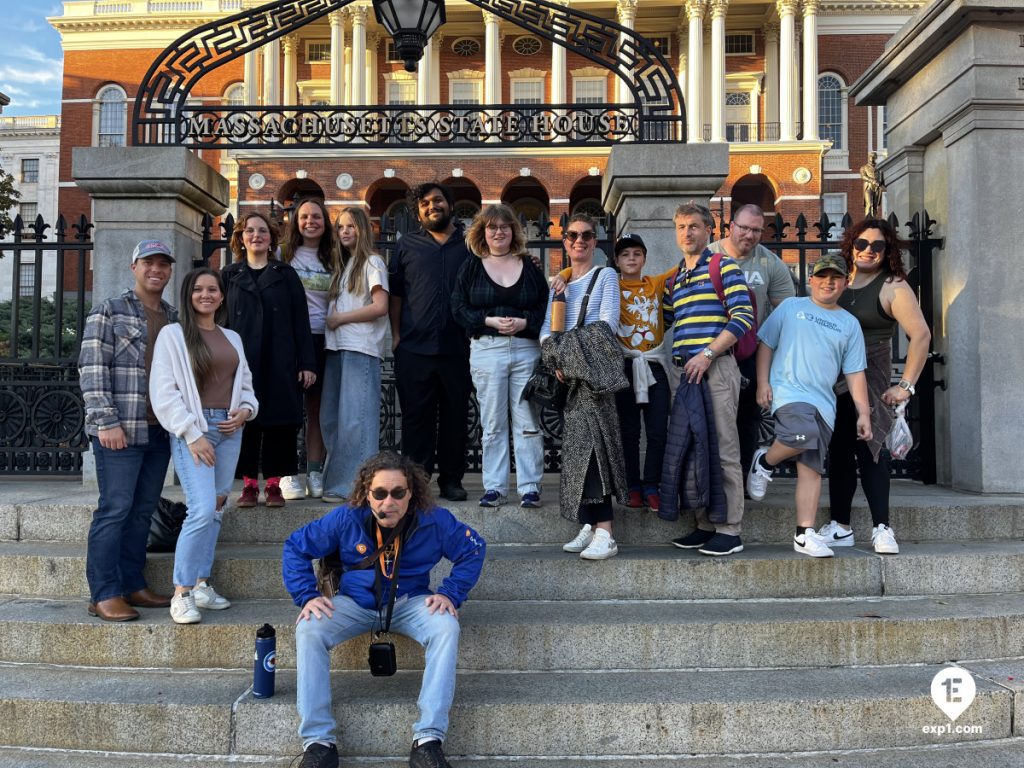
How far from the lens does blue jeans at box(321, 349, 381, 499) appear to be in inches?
209

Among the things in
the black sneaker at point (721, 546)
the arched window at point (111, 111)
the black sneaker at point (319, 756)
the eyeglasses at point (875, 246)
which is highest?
the arched window at point (111, 111)

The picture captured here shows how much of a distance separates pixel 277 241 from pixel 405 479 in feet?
8.21

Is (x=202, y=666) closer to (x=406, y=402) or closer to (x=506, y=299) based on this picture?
(x=406, y=402)

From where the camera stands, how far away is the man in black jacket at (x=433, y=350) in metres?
5.26

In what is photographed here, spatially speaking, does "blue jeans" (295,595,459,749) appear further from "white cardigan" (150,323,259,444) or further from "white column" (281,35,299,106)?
"white column" (281,35,299,106)

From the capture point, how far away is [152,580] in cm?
458

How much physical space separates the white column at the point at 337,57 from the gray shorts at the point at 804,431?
4123cm

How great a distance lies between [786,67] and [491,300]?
41241mm

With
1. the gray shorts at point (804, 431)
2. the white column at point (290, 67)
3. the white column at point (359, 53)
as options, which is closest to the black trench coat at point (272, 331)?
the gray shorts at point (804, 431)

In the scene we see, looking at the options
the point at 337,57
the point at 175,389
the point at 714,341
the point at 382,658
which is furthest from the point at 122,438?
the point at 337,57

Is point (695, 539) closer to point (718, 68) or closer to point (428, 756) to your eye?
point (428, 756)

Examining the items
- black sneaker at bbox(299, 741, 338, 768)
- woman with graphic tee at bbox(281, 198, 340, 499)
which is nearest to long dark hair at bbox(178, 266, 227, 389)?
woman with graphic tee at bbox(281, 198, 340, 499)

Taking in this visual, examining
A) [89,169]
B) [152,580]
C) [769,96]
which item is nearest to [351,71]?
[769,96]

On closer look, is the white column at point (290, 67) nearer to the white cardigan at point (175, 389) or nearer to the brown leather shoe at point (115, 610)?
the white cardigan at point (175, 389)
